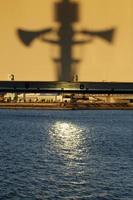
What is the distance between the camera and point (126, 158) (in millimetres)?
26562

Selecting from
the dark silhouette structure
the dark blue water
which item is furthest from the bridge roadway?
the dark blue water

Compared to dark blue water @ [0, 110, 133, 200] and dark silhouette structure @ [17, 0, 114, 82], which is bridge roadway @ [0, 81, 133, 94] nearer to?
dark silhouette structure @ [17, 0, 114, 82]

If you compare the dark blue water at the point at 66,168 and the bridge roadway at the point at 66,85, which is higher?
the bridge roadway at the point at 66,85

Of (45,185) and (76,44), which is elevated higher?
(76,44)

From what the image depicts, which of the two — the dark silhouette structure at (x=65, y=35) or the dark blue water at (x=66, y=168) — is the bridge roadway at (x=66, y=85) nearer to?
the dark silhouette structure at (x=65, y=35)

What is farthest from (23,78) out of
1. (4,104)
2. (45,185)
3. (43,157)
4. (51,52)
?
(4,104)

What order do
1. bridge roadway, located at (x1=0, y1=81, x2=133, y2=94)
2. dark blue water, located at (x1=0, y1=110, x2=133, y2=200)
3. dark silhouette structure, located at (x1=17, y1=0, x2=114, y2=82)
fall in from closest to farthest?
dark blue water, located at (x1=0, y1=110, x2=133, y2=200) → dark silhouette structure, located at (x1=17, y1=0, x2=114, y2=82) → bridge roadway, located at (x1=0, y1=81, x2=133, y2=94)

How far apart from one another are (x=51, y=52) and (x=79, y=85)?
2779 millimetres

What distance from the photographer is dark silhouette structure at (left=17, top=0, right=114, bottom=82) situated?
27109mm

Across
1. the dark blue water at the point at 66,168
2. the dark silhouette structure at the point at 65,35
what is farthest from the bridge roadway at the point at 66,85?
the dark blue water at the point at 66,168

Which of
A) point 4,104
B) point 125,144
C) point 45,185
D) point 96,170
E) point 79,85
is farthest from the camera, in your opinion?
point 4,104

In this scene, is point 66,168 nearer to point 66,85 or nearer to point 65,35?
point 65,35

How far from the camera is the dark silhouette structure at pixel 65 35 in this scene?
1067 inches

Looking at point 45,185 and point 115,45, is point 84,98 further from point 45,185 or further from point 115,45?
point 45,185
